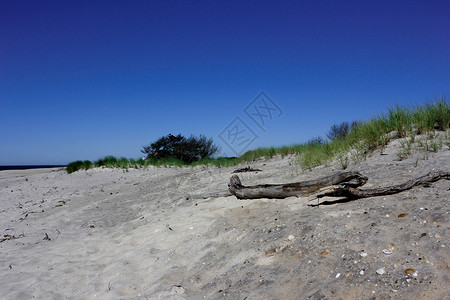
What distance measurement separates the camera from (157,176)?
39.3 feet

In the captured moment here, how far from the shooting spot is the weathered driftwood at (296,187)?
430 cm

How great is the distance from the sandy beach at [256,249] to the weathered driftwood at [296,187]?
0.44 ft

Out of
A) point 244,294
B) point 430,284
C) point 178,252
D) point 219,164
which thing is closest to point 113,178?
point 219,164

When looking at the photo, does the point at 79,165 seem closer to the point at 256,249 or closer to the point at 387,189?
the point at 256,249

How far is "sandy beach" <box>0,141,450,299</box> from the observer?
231 centimetres

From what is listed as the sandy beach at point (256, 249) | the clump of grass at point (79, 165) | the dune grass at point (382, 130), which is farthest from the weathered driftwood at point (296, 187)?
the clump of grass at point (79, 165)

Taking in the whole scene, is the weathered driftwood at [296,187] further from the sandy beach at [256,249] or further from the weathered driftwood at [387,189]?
the weathered driftwood at [387,189]

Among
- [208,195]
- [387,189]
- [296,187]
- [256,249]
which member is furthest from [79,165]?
[387,189]

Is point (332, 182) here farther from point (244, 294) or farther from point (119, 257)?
point (119, 257)

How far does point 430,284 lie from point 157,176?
10.8 m

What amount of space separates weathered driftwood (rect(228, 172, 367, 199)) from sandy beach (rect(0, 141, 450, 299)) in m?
0.13

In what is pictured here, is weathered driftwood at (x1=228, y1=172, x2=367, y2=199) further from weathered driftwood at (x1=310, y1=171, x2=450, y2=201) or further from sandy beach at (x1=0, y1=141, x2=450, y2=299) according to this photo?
weathered driftwood at (x1=310, y1=171, x2=450, y2=201)

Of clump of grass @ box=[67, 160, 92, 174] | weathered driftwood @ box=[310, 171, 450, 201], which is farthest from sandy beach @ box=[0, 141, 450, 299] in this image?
clump of grass @ box=[67, 160, 92, 174]

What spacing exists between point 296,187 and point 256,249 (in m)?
1.70
